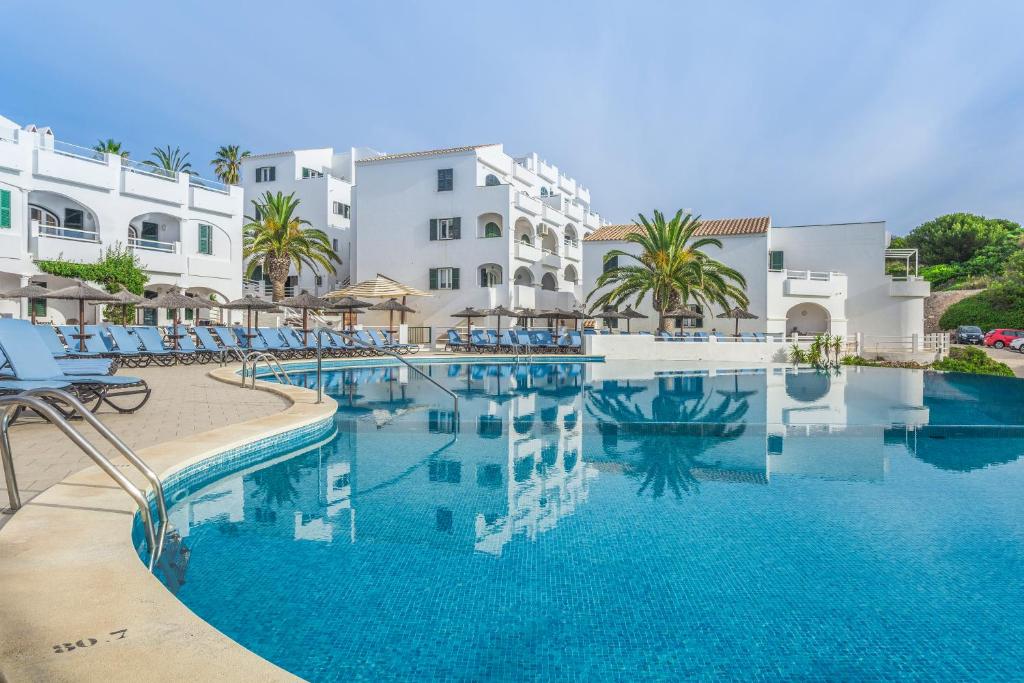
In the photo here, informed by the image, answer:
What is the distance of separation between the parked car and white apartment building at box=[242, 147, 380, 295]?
36.9 m

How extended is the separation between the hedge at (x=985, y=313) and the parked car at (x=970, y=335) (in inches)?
76.6

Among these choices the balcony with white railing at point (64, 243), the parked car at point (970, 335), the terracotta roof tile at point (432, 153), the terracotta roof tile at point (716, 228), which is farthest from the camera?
the parked car at point (970, 335)

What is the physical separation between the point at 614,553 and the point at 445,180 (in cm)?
3190

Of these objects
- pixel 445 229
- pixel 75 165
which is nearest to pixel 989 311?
pixel 445 229

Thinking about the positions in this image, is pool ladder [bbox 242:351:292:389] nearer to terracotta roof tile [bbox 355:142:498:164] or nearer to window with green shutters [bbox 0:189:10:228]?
window with green shutters [bbox 0:189:10:228]

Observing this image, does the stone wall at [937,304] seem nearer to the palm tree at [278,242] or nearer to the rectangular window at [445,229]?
the rectangular window at [445,229]

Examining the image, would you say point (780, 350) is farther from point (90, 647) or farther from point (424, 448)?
point (90, 647)

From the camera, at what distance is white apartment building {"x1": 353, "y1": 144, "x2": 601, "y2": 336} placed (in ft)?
111

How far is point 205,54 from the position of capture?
734 inches

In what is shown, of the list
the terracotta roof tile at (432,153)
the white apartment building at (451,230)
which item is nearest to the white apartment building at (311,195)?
the white apartment building at (451,230)

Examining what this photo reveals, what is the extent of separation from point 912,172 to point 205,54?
31891 millimetres

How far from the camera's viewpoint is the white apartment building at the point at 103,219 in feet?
75.2

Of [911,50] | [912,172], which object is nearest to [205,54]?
[911,50]

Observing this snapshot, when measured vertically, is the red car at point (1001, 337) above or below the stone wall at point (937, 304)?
below
